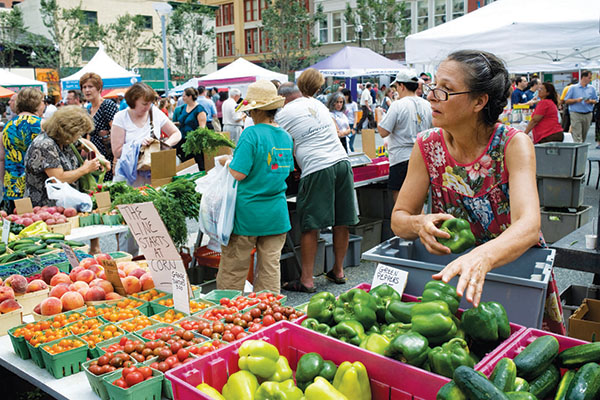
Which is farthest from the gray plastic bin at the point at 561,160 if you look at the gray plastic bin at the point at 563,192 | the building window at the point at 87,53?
the building window at the point at 87,53

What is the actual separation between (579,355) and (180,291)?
1.74 meters

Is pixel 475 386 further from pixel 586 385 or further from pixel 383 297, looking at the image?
pixel 383 297

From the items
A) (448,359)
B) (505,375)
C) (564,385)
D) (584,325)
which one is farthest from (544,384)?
(584,325)

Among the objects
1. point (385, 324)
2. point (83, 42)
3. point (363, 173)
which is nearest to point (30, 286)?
Result: point (385, 324)

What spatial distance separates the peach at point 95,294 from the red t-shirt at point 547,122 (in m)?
8.05

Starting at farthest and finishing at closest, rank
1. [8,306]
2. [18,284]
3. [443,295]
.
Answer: [18,284], [8,306], [443,295]

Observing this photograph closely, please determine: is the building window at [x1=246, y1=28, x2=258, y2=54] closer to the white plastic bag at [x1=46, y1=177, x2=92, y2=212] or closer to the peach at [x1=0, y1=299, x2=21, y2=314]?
the white plastic bag at [x1=46, y1=177, x2=92, y2=212]

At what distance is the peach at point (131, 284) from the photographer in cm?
295

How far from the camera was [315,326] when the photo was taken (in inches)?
70.9

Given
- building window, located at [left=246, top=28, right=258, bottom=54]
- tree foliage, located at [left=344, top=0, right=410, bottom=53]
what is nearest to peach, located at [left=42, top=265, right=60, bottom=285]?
tree foliage, located at [left=344, top=0, right=410, bottom=53]

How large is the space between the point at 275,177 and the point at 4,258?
1.87 meters

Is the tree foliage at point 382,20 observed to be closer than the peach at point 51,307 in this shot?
No

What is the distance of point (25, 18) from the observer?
44594 mm

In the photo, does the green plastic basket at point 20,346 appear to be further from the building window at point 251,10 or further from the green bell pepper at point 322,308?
the building window at point 251,10
